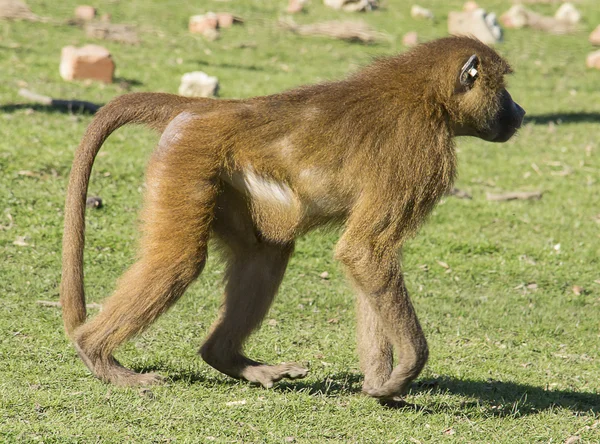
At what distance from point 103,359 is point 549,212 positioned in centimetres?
591

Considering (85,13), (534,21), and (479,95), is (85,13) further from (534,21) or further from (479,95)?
(479,95)

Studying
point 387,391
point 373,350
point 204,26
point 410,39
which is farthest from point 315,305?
point 410,39

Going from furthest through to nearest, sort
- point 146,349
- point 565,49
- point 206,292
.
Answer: point 565,49, point 206,292, point 146,349

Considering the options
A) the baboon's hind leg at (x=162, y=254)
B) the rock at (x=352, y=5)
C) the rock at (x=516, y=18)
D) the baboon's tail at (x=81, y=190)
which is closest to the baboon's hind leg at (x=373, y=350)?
the baboon's hind leg at (x=162, y=254)

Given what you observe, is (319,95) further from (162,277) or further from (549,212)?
(549,212)

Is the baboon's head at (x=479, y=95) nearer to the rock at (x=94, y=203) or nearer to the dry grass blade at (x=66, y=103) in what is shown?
the rock at (x=94, y=203)

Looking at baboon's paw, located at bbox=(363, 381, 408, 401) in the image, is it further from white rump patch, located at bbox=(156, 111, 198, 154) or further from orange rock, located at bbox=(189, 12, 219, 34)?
orange rock, located at bbox=(189, 12, 219, 34)

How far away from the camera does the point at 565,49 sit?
17391 millimetres

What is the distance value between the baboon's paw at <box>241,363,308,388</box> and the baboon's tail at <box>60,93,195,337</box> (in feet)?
3.33

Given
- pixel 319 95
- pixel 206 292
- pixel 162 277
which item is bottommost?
pixel 206 292

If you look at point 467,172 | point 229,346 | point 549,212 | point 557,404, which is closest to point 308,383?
point 229,346

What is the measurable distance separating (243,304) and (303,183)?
88 cm

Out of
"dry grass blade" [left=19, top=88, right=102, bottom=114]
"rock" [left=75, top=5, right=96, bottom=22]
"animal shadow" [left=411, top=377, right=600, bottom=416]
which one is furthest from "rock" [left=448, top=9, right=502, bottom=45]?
"animal shadow" [left=411, top=377, right=600, bottom=416]

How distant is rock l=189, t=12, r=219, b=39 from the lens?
15727mm
